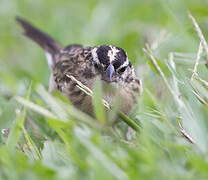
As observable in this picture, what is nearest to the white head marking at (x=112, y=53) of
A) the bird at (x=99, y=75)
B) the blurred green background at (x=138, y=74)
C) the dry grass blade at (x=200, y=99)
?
the bird at (x=99, y=75)

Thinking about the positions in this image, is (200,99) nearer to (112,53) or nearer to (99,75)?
(112,53)

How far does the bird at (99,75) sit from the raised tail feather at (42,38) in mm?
771

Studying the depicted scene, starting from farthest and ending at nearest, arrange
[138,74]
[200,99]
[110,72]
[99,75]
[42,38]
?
[42,38]
[138,74]
[99,75]
[110,72]
[200,99]

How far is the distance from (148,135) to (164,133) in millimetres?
121

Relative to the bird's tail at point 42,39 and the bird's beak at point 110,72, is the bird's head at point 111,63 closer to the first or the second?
the bird's beak at point 110,72

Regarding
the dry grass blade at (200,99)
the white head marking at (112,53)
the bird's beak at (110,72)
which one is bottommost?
the dry grass blade at (200,99)

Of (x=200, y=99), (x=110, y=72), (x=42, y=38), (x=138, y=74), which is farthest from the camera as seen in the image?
(x=42, y=38)

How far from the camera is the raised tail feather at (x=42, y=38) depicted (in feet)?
23.0

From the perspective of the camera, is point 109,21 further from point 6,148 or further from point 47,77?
point 6,148

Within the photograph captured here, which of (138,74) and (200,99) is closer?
(200,99)

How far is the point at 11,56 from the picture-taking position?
7.92 m

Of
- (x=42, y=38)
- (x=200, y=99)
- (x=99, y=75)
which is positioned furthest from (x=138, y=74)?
(x=42, y=38)

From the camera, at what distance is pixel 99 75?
486cm

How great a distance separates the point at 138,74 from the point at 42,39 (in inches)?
79.1
